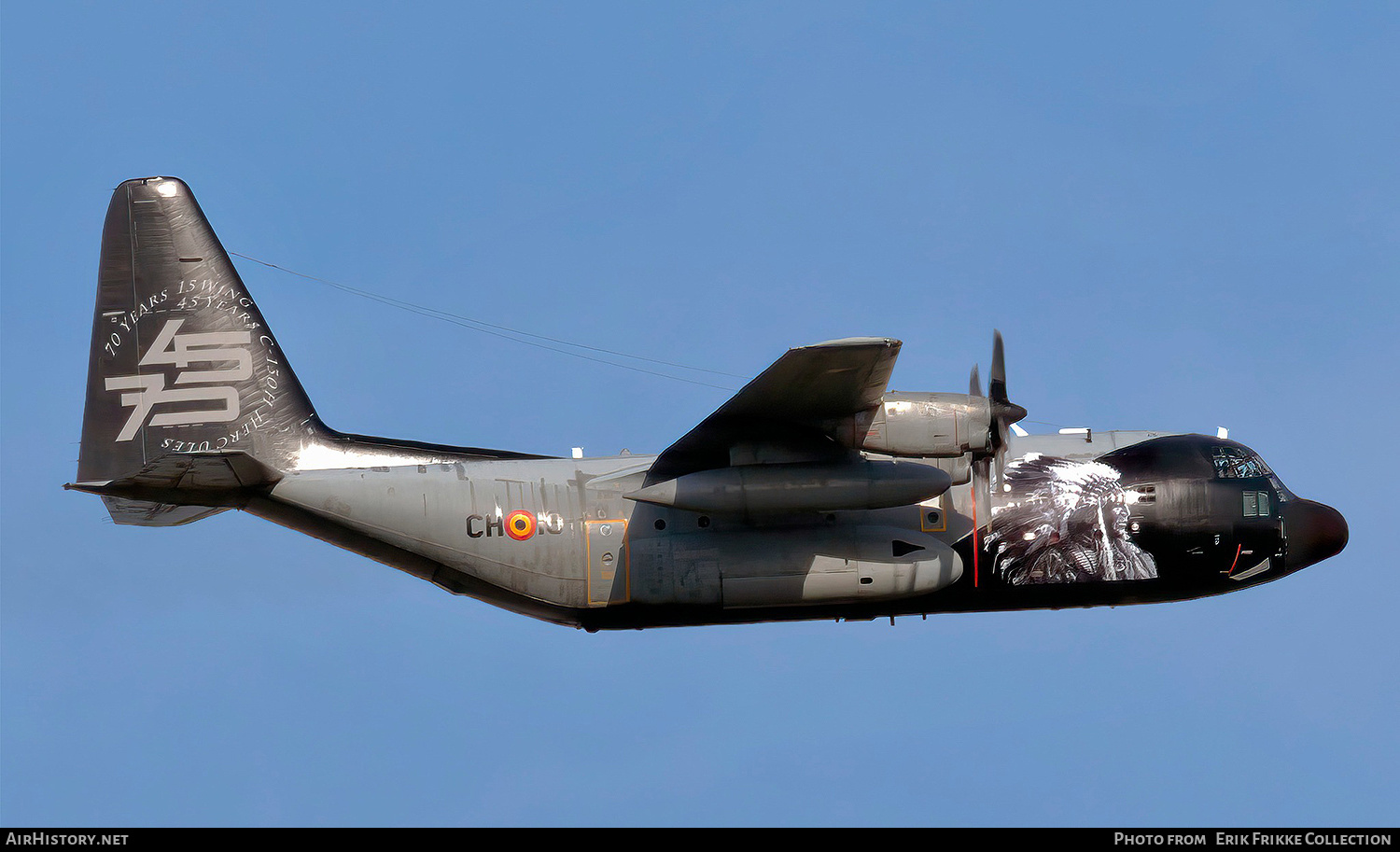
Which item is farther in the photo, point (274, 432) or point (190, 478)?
point (274, 432)

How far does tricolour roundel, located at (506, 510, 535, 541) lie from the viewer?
19.9 meters

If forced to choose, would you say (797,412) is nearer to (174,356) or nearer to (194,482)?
(194,482)

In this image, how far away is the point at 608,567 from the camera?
19.8 meters

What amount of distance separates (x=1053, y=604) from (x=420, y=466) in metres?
8.85

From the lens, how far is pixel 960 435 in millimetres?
18438

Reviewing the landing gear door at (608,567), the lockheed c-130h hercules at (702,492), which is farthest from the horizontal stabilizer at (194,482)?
the landing gear door at (608,567)

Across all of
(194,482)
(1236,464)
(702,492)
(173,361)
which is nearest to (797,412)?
(702,492)

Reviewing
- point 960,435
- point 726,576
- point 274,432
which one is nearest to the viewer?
point 960,435

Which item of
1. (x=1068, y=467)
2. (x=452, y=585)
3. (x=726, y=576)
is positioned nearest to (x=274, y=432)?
(x=452, y=585)

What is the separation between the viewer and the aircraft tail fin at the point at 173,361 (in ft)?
68.3

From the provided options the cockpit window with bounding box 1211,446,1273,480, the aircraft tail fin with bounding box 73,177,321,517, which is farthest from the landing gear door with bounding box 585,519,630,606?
the cockpit window with bounding box 1211,446,1273,480

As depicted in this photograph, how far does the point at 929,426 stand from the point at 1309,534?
6.50m

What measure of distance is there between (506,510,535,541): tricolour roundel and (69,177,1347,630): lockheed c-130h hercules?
0.02 metres

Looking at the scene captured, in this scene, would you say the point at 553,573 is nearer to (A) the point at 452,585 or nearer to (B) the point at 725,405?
(A) the point at 452,585
